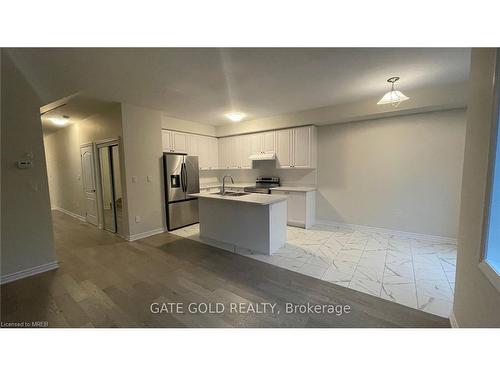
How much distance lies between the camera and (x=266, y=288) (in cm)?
222

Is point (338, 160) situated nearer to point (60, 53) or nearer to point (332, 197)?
point (332, 197)

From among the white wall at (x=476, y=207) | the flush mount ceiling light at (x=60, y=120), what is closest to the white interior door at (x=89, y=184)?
the flush mount ceiling light at (x=60, y=120)

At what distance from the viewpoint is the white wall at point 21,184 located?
93.0 inches

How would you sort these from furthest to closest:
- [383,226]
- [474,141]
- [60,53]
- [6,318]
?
[383,226] < [60,53] < [6,318] < [474,141]

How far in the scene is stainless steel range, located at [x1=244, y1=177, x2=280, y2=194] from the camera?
486 cm

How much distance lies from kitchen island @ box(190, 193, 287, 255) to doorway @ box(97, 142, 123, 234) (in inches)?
76.0

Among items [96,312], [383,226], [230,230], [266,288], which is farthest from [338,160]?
[96,312]

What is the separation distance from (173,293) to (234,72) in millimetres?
2688

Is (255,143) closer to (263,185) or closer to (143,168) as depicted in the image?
(263,185)

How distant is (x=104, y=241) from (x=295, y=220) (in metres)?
3.87

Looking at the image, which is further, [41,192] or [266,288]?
[41,192]

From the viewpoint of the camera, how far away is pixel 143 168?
12.9ft

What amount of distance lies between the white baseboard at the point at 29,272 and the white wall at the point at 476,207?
4.43 metres

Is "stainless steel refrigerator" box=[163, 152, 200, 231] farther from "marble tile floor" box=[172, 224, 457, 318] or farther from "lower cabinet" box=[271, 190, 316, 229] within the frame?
"lower cabinet" box=[271, 190, 316, 229]
